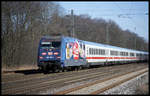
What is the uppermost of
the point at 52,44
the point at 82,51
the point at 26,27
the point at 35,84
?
the point at 26,27

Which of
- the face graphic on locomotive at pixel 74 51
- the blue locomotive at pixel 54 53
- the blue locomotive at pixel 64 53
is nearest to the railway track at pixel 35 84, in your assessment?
the blue locomotive at pixel 54 53

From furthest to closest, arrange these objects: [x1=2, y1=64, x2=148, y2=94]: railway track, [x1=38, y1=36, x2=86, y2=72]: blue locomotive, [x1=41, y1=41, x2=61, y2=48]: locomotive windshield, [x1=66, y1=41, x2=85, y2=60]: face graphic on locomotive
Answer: [x1=66, y1=41, x2=85, y2=60]: face graphic on locomotive
[x1=41, y1=41, x2=61, y2=48]: locomotive windshield
[x1=38, y1=36, x2=86, y2=72]: blue locomotive
[x1=2, y1=64, x2=148, y2=94]: railway track

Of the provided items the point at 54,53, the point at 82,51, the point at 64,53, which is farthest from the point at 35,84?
the point at 82,51

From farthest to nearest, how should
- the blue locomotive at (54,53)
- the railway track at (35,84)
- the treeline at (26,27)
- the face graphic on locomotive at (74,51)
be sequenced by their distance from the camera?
1. the treeline at (26,27)
2. the face graphic on locomotive at (74,51)
3. the blue locomotive at (54,53)
4. the railway track at (35,84)

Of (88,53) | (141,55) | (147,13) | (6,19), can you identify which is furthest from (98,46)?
(141,55)

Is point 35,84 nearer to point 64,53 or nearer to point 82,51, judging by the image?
point 64,53

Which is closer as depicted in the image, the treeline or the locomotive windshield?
the locomotive windshield

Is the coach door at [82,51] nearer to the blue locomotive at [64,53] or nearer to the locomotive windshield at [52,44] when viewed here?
the blue locomotive at [64,53]

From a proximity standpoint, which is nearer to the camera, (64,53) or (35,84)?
(35,84)

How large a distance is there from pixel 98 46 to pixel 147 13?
707cm

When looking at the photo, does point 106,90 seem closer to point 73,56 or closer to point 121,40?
point 73,56

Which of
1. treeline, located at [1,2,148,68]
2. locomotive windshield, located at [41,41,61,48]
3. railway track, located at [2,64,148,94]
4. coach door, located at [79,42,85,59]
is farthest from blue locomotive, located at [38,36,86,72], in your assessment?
treeline, located at [1,2,148,68]

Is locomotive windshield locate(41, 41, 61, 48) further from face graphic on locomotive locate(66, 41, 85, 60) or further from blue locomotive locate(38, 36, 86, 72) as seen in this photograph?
face graphic on locomotive locate(66, 41, 85, 60)

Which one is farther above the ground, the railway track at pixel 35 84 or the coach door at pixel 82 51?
the coach door at pixel 82 51
